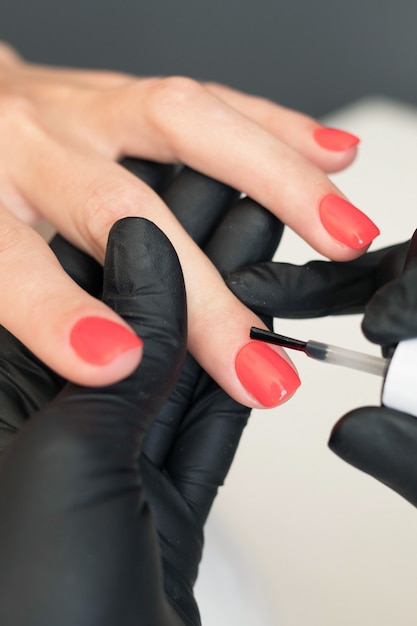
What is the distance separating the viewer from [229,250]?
27.5 inches

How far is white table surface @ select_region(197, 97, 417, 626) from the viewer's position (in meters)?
0.69

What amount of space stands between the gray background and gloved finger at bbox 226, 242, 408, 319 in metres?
1.43

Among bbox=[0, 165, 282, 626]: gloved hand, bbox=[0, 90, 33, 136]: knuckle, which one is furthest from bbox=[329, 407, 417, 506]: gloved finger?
bbox=[0, 90, 33, 136]: knuckle

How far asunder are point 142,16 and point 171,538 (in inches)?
66.9

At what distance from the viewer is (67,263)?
721mm

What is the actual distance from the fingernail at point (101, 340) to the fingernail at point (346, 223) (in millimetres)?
260

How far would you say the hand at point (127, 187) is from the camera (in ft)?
1.75

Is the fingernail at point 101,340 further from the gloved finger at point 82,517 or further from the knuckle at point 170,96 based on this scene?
the knuckle at point 170,96

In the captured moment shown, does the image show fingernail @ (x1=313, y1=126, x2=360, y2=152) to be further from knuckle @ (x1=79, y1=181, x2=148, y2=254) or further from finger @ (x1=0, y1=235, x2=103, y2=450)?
finger @ (x1=0, y1=235, x2=103, y2=450)

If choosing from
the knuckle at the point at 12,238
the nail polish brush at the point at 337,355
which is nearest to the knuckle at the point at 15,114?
the knuckle at the point at 12,238

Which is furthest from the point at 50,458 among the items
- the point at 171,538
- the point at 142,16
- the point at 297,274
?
the point at 142,16

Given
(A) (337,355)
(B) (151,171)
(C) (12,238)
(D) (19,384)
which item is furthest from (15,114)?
(A) (337,355)

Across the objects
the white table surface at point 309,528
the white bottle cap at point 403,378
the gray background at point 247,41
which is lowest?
the white table surface at point 309,528

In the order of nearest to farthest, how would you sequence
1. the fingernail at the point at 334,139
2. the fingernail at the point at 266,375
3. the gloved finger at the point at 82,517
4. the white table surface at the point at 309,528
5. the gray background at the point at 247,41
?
the gloved finger at the point at 82,517 → the fingernail at the point at 266,375 → the white table surface at the point at 309,528 → the fingernail at the point at 334,139 → the gray background at the point at 247,41
